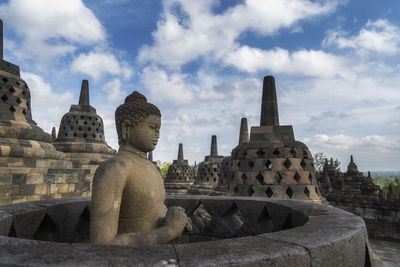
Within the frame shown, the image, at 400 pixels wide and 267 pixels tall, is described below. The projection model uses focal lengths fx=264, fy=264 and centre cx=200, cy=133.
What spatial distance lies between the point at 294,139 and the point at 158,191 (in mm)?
4411

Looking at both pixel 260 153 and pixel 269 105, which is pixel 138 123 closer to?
pixel 260 153

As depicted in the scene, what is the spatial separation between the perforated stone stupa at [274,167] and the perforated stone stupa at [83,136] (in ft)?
22.2

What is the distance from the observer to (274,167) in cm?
550

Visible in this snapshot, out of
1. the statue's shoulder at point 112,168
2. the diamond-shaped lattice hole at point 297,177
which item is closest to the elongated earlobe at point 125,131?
the statue's shoulder at point 112,168

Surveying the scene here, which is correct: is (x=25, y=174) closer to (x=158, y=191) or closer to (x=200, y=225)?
(x=200, y=225)

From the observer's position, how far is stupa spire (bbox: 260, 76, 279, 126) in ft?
20.6

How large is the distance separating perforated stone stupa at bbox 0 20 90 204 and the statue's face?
4.78 m

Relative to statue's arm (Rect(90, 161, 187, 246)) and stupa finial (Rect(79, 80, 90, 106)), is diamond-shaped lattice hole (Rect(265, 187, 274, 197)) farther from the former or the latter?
stupa finial (Rect(79, 80, 90, 106))

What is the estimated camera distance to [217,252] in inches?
50.3

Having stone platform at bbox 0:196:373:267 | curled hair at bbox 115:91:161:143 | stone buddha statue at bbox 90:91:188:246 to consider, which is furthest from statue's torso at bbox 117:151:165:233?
stone platform at bbox 0:196:373:267

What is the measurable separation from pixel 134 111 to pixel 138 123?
0.34 feet

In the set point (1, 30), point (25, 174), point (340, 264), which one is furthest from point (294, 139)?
point (1, 30)

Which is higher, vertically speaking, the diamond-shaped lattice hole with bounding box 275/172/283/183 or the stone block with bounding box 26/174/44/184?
the diamond-shaped lattice hole with bounding box 275/172/283/183

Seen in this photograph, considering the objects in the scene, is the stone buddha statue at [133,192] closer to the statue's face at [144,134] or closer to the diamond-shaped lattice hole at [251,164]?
the statue's face at [144,134]
